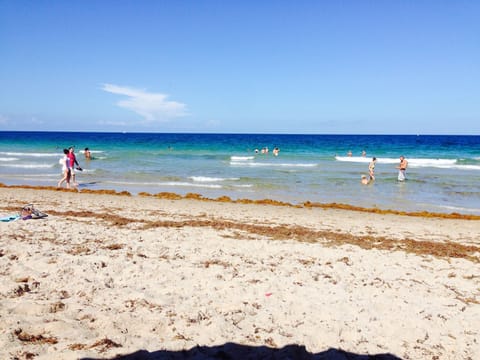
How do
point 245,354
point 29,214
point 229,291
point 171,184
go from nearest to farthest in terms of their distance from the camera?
point 245,354 → point 229,291 → point 29,214 → point 171,184

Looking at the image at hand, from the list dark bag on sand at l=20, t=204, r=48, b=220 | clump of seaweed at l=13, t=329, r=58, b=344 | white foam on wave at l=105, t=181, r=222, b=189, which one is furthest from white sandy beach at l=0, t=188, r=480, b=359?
white foam on wave at l=105, t=181, r=222, b=189

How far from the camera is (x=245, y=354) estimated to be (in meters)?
3.61

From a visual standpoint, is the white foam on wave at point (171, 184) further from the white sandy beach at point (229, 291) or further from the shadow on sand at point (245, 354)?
the shadow on sand at point (245, 354)

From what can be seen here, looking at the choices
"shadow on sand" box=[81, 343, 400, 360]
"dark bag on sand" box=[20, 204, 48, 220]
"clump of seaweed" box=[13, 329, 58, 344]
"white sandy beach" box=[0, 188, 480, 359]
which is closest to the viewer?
"shadow on sand" box=[81, 343, 400, 360]

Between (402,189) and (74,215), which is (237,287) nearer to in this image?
(74,215)

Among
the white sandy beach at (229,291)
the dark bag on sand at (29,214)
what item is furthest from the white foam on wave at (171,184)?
the dark bag on sand at (29,214)

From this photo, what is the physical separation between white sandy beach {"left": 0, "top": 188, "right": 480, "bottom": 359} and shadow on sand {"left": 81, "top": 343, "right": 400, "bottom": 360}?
0.06ft

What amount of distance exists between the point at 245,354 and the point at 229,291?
4.99 feet

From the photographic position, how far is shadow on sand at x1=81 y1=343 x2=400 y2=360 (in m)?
3.50

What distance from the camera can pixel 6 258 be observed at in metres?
5.93

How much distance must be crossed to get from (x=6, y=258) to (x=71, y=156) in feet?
38.5

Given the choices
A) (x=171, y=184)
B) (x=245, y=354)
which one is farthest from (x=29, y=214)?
(x=171, y=184)

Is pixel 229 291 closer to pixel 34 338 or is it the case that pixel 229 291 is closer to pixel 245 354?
pixel 245 354

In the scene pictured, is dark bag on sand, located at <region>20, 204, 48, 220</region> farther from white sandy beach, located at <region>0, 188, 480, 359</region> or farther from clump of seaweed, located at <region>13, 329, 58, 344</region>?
clump of seaweed, located at <region>13, 329, 58, 344</region>
